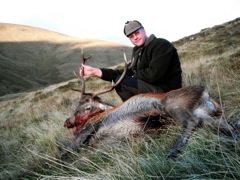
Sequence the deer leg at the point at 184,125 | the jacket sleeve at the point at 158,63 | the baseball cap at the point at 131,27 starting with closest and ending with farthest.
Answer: the deer leg at the point at 184,125, the jacket sleeve at the point at 158,63, the baseball cap at the point at 131,27

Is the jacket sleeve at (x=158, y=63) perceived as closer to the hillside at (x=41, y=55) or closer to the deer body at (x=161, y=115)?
the deer body at (x=161, y=115)

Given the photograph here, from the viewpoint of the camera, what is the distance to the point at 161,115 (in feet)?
10.6

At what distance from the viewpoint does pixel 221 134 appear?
2.63 metres

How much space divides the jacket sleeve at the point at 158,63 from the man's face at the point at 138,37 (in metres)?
0.28

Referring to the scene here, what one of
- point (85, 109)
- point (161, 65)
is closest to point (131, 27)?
point (161, 65)

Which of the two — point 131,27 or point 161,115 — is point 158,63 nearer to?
point 131,27

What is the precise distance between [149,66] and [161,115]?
4.01ft

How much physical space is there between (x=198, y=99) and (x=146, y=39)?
1940 millimetres

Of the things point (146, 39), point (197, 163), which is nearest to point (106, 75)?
point (146, 39)

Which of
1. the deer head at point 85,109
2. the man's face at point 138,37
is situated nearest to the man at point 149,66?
the man's face at point 138,37

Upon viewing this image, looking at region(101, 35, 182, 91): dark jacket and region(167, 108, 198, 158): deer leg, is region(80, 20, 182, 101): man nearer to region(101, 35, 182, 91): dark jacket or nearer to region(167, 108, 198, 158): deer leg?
region(101, 35, 182, 91): dark jacket

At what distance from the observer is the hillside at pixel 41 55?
71812mm

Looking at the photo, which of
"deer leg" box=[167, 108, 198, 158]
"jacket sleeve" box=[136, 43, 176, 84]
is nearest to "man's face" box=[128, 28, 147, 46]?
"jacket sleeve" box=[136, 43, 176, 84]

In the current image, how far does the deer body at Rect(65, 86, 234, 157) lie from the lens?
2.79 metres
